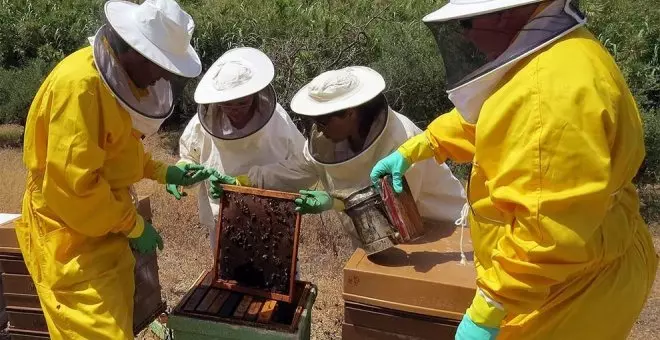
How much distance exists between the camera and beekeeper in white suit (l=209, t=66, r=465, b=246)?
10.2ft

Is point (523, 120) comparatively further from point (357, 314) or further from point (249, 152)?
point (249, 152)

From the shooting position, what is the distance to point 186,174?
329 centimetres

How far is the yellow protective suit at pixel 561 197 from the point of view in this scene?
162 cm

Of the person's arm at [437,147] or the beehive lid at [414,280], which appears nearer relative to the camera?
the beehive lid at [414,280]

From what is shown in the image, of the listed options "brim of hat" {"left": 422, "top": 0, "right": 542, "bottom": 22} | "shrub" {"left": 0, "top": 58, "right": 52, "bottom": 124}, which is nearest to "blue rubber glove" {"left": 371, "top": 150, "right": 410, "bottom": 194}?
"brim of hat" {"left": 422, "top": 0, "right": 542, "bottom": 22}

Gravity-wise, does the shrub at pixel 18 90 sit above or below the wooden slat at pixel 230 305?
below

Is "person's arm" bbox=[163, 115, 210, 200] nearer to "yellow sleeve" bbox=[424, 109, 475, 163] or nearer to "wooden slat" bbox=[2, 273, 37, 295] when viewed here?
"wooden slat" bbox=[2, 273, 37, 295]

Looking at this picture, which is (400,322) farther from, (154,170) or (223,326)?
(154,170)

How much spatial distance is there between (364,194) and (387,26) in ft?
17.4

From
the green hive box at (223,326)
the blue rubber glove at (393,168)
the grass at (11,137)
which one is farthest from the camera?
the grass at (11,137)

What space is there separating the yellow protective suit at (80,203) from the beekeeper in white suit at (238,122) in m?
0.73

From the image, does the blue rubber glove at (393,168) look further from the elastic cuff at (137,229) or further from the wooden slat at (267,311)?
the elastic cuff at (137,229)

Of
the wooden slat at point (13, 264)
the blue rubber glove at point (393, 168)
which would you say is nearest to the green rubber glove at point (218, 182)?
the blue rubber glove at point (393, 168)

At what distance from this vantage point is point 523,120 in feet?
5.47
